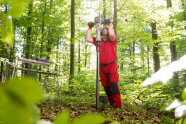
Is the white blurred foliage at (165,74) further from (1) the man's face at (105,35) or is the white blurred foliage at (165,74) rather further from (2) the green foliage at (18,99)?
(1) the man's face at (105,35)

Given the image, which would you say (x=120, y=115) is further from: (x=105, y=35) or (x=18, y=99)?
(x=18, y=99)

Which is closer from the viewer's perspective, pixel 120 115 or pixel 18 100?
pixel 18 100

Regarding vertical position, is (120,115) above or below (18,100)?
below

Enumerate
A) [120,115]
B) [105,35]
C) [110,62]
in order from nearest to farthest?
1. [120,115]
2. [110,62]
3. [105,35]

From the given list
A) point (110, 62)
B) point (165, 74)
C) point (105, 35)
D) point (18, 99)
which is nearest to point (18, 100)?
point (18, 99)

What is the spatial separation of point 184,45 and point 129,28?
22.1 ft

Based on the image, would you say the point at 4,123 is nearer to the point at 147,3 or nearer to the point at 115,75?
the point at 115,75

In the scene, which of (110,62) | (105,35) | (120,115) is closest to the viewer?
(120,115)

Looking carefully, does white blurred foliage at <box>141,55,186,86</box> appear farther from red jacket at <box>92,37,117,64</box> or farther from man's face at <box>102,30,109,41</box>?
man's face at <box>102,30,109,41</box>

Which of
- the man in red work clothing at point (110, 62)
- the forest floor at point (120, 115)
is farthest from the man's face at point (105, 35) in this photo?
the forest floor at point (120, 115)

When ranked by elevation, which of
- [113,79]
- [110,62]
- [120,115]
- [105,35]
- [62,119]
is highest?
[105,35]

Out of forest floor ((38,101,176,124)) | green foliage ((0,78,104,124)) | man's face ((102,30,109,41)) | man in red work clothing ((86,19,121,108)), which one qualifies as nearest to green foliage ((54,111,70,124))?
green foliage ((0,78,104,124))

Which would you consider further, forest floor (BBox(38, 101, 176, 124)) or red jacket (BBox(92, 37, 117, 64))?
red jacket (BBox(92, 37, 117, 64))

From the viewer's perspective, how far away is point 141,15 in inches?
212
